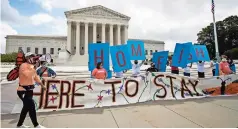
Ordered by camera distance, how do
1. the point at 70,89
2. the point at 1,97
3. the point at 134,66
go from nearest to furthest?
the point at 1,97
the point at 70,89
the point at 134,66

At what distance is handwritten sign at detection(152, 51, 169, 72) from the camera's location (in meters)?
9.02

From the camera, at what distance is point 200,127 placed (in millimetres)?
3881

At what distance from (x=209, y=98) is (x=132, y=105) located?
300 cm

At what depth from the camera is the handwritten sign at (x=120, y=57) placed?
308 inches

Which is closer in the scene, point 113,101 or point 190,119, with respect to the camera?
point 190,119

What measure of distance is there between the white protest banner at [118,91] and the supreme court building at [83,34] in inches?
1597

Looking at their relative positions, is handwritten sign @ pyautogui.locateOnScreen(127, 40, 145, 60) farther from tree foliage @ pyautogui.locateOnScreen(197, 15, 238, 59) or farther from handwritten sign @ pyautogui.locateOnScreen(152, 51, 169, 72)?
tree foliage @ pyautogui.locateOnScreen(197, 15, 238, 59)

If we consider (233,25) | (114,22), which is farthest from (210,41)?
(114,22)

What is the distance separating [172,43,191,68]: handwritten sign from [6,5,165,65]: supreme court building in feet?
129

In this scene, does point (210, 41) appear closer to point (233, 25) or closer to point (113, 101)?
point (233, 25)

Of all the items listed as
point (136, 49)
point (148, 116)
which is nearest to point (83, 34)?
point (136, 49)

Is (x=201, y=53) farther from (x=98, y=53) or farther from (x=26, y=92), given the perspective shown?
(x=26, y=92)

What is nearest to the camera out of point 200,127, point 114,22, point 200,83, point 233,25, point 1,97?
point 200,127

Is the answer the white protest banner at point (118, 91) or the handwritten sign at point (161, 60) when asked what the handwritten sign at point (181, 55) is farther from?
the white protest banner at point (118, 91)
